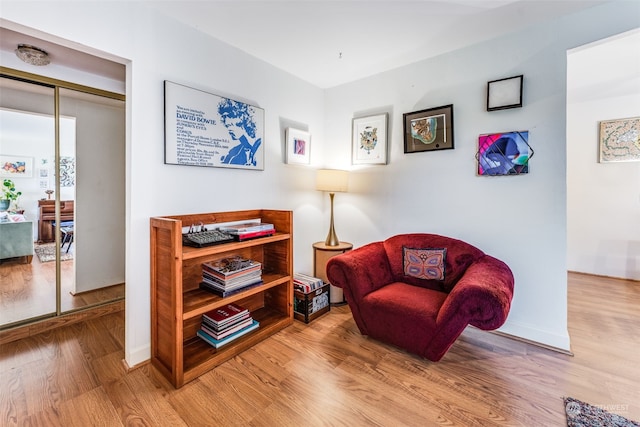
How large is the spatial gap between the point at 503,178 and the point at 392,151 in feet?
3.32

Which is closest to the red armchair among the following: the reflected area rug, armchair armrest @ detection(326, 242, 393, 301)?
armchair armrest @ detection(326, 242, 393, 301)

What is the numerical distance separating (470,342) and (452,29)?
2.45 m

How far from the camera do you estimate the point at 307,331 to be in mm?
2279

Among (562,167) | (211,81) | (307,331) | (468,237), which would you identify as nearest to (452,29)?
(562,167)

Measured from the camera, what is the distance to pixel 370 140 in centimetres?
289

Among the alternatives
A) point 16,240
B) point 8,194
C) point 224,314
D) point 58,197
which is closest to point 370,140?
point 224,314

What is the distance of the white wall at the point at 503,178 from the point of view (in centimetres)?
198

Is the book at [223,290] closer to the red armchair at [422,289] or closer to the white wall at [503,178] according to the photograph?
the red armchair at [422,289]

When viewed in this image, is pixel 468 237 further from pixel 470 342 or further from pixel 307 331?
pixel 307 331

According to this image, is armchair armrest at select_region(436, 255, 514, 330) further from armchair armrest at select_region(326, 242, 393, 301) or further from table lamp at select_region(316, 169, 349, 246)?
table lamp at select_region(316, 169, 349, 246)

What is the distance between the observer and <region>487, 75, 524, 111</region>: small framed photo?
2.09m

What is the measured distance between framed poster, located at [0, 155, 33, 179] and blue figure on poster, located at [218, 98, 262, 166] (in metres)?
1.55

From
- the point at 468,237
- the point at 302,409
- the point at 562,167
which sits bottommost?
the point at 302,409

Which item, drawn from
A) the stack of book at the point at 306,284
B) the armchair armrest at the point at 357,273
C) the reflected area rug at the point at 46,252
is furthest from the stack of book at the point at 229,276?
the reflected area rug at the point at 46,252
